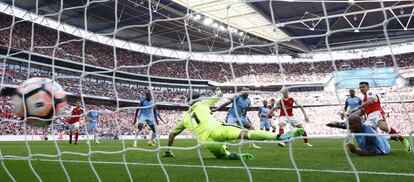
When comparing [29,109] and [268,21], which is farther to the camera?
[268,21]

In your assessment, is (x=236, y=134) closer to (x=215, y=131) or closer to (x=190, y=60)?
(x=215, y=131)

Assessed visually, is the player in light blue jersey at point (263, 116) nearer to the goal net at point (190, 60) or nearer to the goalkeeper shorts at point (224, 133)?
the goal net at point (190, 60)

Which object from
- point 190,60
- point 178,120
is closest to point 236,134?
point 190,60

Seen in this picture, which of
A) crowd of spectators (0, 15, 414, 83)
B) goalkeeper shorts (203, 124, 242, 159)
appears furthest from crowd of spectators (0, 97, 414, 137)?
goalkeeper shorts (203, 124, 242, 159)

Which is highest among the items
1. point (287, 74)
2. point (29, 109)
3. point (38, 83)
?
point (287, 74)

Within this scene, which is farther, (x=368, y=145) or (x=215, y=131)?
(x=368, y=145)

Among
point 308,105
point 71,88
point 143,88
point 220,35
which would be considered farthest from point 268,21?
point 71,88

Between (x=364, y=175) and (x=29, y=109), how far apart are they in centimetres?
388

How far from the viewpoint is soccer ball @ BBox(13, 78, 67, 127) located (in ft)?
15.0

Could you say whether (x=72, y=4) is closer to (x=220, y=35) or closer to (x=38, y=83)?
(x=220, y=35)

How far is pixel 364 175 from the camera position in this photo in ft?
12.9

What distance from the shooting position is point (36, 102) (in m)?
4.60

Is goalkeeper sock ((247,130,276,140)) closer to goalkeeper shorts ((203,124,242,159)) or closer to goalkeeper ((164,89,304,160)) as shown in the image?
goalkeeper ((164,89,304,160))

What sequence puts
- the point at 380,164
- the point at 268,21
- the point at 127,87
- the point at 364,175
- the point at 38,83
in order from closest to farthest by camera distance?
the point at 364,175 < the point at 38,83 < the point at 380,164 < the point at 268,21 < the point at 127,87
